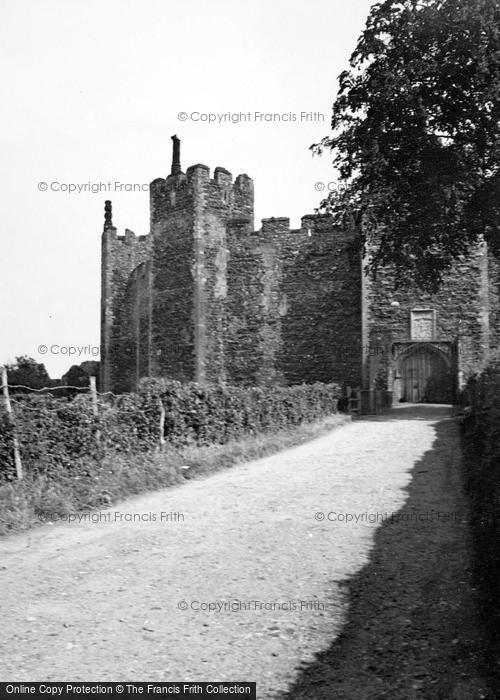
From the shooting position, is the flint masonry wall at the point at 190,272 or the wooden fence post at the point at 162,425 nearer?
the wooden fence post at the point at 162,425

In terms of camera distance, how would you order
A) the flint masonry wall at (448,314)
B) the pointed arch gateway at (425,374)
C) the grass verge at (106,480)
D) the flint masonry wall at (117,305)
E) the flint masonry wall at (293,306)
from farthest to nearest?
the flint masonry wall at (117,305), the flint masonry wall at (293,306), the pointed arch gateway at (425,374), the flint masonry wall at (448,314), the grass verge at (106,480)

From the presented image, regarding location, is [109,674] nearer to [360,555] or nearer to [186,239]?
[360,555]

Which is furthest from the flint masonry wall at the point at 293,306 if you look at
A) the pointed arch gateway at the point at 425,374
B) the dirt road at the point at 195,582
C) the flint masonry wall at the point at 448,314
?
the dirt road at the point at 195,582

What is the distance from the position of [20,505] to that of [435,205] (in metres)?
14.7

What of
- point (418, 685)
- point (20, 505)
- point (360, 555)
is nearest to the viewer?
point (418, 685)

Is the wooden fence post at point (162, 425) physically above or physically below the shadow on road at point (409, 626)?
above

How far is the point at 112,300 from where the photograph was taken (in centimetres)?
3186

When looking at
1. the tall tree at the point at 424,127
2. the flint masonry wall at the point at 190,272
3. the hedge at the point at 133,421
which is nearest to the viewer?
the hedge at the point at 133,421

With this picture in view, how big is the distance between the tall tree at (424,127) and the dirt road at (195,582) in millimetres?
11350

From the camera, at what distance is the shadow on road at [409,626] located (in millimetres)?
3678

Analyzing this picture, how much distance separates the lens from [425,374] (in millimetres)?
26031

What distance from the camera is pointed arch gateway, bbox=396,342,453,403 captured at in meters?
25.8

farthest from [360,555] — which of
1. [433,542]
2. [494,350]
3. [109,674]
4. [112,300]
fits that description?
[112,300]

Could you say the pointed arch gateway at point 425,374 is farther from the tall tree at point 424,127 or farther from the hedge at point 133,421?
the hedge at point 133,421
